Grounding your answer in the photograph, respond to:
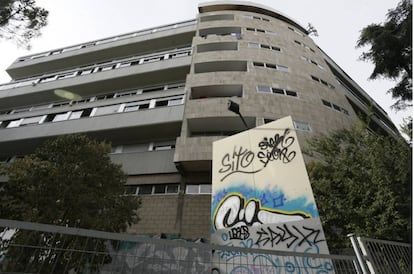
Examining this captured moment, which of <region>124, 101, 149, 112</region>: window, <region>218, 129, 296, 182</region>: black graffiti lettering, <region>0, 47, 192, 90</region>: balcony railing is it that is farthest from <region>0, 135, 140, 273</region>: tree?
<region>0, 47, 192, 90</region>: balcony railing

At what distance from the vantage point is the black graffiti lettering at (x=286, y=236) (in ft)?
16.8

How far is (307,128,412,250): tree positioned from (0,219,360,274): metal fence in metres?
4.72

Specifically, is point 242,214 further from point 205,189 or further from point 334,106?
point 334,106

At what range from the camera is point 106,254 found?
292 centimetres

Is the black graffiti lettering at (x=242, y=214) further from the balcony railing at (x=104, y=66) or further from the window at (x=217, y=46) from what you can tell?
the balcony railing at (x=104, y=66)

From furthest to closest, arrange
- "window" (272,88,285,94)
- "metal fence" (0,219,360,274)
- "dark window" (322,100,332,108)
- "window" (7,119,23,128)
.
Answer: "window" (7,119,23,128) < "dark window" (322,100,332,108) < "window" (272,88,285,94) < "metal fence" (0,219,360,274)

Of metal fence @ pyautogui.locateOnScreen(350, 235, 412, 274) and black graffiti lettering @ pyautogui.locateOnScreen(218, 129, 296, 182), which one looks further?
black graffiti lettering @ pyautogui.locateOnScreen(218, 129, 296, 182)

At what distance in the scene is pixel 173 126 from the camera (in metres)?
14.1

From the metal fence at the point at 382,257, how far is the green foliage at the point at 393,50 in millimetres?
10208

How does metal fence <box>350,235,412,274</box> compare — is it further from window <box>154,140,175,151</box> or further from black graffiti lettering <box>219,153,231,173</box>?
window <box>154,140,175,151</box>

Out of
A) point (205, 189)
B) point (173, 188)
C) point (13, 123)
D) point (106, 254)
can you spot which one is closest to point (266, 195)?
point (106, 254)

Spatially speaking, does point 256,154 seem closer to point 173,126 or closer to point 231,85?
point 173,126

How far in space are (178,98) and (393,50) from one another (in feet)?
40.3

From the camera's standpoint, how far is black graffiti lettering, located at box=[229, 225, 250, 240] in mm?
5648
